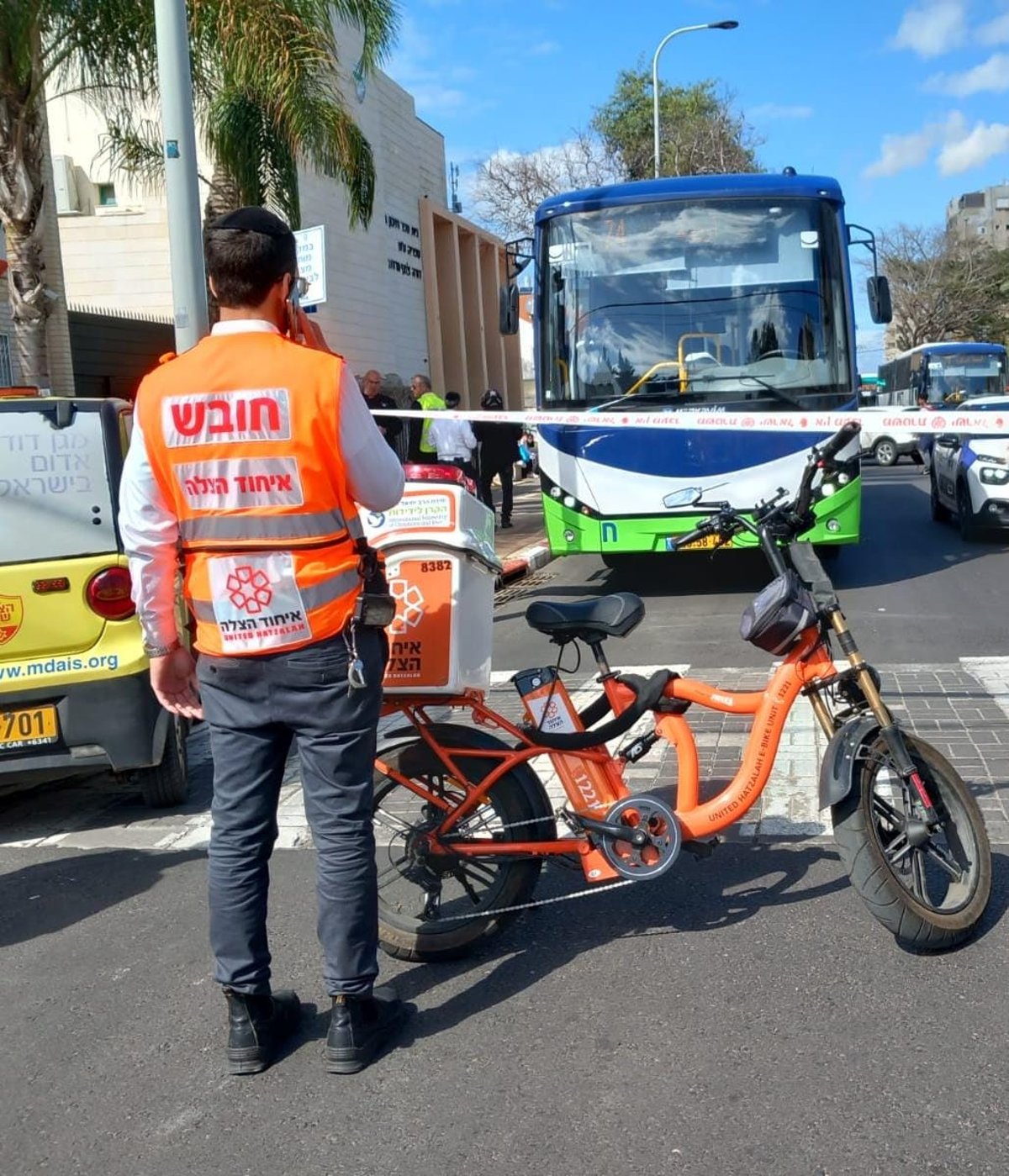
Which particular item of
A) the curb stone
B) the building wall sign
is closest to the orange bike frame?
the curb stone

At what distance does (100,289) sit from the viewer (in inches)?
808

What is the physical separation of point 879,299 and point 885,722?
30.0 feet

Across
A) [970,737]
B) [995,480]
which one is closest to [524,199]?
[995,480]

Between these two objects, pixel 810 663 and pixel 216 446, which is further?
pixel 810 663

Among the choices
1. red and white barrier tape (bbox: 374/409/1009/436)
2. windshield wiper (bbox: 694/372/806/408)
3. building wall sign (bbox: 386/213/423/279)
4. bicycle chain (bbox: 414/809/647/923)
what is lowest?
bicycle chain (bbox: 414/809/647/923)

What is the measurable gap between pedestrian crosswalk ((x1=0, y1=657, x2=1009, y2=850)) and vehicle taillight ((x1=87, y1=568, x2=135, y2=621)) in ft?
3.05

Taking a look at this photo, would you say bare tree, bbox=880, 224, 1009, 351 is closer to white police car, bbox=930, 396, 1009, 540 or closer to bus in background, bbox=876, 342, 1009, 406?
bus in background, bbox=876, 342, 1009, 406

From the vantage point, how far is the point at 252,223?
3.16 metres

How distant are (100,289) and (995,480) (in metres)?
14.0

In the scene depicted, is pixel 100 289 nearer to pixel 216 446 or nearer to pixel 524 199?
pixel 216 446

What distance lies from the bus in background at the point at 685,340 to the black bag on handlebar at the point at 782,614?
6899 millimetres

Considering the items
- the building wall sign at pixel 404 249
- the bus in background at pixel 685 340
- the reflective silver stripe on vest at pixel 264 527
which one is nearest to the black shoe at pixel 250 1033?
the reflective silver stripe on vest at pixel 264 527

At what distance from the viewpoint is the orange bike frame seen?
12.5ft

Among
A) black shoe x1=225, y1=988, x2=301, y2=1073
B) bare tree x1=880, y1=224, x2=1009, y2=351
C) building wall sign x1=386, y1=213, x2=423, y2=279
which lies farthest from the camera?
bare tree x1=880, y1=224, x2=1009, y2=351
